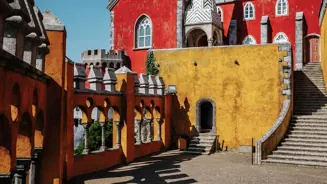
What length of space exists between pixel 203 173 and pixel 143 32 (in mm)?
16624

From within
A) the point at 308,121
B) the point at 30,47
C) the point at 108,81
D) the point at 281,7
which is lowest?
the point at 308,121

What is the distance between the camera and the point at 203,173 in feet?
38.2

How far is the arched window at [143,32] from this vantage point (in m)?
26.3

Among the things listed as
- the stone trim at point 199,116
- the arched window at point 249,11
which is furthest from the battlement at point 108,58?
the arched window at point 249,11

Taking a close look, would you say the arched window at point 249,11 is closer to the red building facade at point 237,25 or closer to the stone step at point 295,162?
the red building facade at point 237,25

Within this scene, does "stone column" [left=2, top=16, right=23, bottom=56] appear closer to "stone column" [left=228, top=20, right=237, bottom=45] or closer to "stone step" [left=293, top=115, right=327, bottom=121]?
"stone step" [left=293, top=115, right=327, bottom=121]

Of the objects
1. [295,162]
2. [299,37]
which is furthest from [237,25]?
[295,162]

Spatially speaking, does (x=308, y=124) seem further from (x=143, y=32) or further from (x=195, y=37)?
(x=143, y=32)

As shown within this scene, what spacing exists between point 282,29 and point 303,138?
13978mm

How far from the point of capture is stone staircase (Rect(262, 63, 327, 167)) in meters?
13.4

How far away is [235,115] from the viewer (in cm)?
1752

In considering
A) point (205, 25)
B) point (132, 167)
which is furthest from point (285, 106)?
point (205, 25)

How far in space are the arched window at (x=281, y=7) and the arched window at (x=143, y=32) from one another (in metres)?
9.53

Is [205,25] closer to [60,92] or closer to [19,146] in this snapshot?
[60,92]
